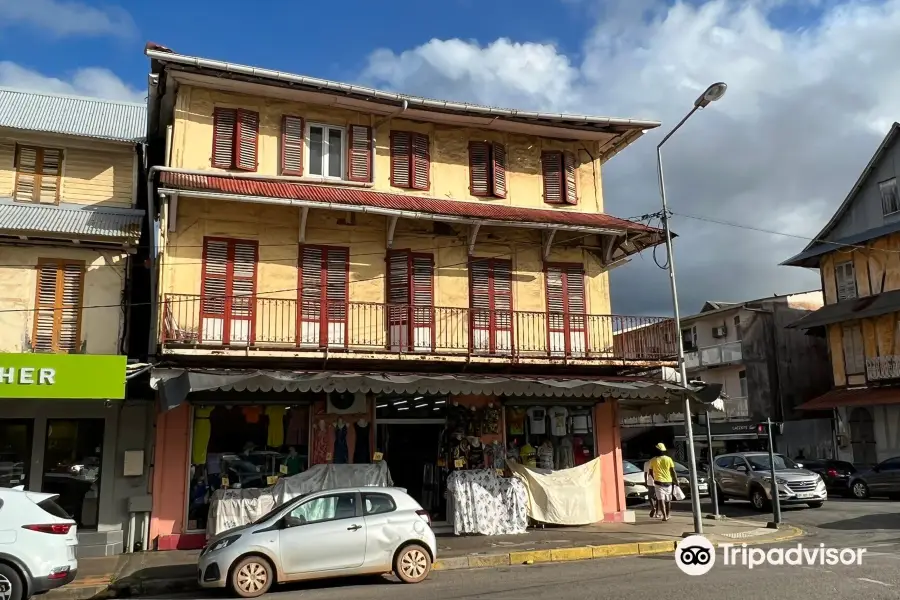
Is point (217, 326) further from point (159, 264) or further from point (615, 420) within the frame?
point (615, 420)

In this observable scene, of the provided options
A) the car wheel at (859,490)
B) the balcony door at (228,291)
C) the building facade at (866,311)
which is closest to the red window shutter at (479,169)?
the balcony door at (228,291)

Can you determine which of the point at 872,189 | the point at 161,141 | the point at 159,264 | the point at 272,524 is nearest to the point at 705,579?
the point at 272,524

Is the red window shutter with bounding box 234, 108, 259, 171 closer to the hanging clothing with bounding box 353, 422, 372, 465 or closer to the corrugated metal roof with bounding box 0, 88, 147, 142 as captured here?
the corrugated metal roof with bounding box 0, 88, 147, 142

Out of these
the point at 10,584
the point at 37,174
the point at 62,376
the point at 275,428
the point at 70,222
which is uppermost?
the point at 37,174

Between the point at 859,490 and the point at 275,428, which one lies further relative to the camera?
the point at 859,490

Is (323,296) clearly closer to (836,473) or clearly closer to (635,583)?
(635,583)

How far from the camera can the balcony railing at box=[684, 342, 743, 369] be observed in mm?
38594

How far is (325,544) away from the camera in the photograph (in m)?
10.5

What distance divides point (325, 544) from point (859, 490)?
21837 mm

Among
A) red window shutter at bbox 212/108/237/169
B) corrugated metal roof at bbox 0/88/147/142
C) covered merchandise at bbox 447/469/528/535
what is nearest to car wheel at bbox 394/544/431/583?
covered merchandise at bbox 447/469/528/535

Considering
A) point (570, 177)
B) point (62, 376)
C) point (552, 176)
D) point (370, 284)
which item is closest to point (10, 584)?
point (62, 376)

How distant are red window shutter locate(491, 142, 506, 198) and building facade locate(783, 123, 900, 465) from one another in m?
18.9

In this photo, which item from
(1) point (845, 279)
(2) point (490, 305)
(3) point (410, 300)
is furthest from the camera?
(1) point (845, 279)

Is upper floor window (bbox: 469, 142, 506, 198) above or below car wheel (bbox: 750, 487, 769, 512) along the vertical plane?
above
